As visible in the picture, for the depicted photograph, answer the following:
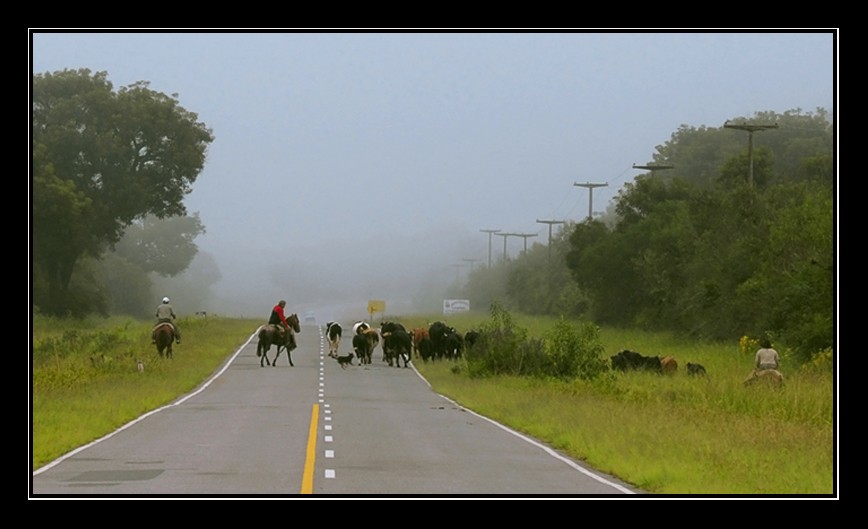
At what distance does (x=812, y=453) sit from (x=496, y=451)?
5.03 meters

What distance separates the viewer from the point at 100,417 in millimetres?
30766

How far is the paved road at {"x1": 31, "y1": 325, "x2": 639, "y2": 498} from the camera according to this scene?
18672 mm

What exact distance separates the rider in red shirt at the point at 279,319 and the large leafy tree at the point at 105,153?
4112 cm

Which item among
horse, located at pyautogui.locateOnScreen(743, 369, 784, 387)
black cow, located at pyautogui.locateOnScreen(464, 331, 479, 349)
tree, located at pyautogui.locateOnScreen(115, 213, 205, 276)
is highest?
tree, located at pyautogui.locateOnScreen(115, 213, 205, 276)

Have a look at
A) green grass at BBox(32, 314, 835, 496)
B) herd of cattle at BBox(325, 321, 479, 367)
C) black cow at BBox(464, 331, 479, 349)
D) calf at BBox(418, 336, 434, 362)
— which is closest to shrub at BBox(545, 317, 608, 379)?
green grass at BBox(32, 314, 835, 496)

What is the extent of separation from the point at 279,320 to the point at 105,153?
149 ft

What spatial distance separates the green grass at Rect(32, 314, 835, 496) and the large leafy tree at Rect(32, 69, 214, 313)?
1471 inches

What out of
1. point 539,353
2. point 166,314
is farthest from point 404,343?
point 539,353

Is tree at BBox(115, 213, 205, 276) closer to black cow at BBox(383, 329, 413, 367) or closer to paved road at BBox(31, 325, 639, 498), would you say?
black cow at BBox(383, 329, 413, 367)

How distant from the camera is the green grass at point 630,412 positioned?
20969 millimetres

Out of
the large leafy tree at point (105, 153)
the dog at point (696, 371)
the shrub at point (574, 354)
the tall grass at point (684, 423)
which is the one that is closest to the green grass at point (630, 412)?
the tall grass at point (684, 423)

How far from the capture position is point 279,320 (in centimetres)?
5559
